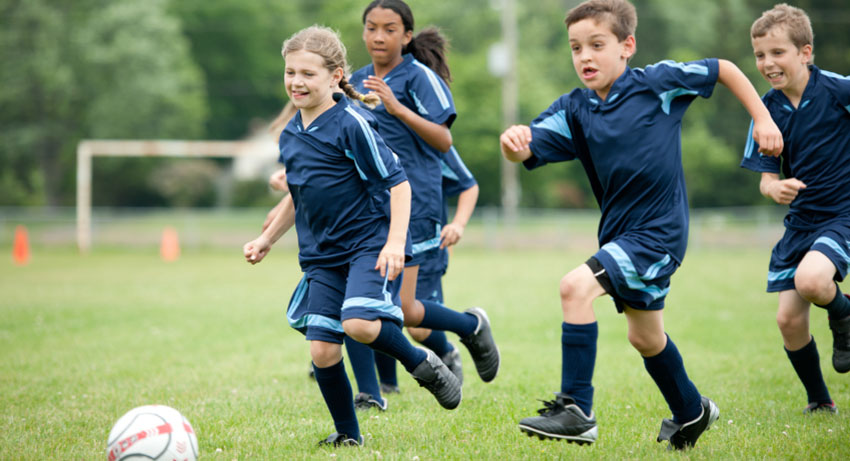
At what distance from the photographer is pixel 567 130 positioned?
400 centimetres

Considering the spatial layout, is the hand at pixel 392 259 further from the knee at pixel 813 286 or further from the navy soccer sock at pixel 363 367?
the knee at pixel 813 286

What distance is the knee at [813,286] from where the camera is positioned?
14.3 feet

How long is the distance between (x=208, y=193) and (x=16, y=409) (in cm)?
3740

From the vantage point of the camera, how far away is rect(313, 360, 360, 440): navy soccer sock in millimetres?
4078

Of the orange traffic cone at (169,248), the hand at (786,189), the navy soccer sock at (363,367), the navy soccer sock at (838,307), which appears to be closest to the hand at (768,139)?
the hand at (786,189)

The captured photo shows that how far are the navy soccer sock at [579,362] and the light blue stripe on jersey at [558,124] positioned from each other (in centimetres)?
96

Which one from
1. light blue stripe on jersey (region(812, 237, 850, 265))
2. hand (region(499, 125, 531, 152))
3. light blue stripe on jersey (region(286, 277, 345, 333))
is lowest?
light blue stripe on jersey (region(286, 277, 345, 333))

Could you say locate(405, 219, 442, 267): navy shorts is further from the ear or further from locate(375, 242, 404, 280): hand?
the ear

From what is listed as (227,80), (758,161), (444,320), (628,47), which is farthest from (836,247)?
(227,80)

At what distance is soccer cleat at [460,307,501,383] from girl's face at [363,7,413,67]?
1.80 metres

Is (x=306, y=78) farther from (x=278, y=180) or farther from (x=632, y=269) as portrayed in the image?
(x=632, y=269)

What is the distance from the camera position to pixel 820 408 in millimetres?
4930

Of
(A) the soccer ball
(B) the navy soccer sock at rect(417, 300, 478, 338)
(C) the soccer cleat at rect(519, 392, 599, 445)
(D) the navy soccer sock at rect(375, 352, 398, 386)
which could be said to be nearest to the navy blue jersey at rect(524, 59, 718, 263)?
(C) the soccer cleat at rect(519, 392, 599, 445)

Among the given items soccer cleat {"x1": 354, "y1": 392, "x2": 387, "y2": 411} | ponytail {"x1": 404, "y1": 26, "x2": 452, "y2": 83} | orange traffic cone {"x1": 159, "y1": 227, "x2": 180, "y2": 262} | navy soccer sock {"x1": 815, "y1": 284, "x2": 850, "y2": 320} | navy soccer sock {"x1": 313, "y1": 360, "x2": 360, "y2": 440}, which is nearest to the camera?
navy soccer sock {"x1": 313, "y1": 360, "x2": 360, "y2": 440}
